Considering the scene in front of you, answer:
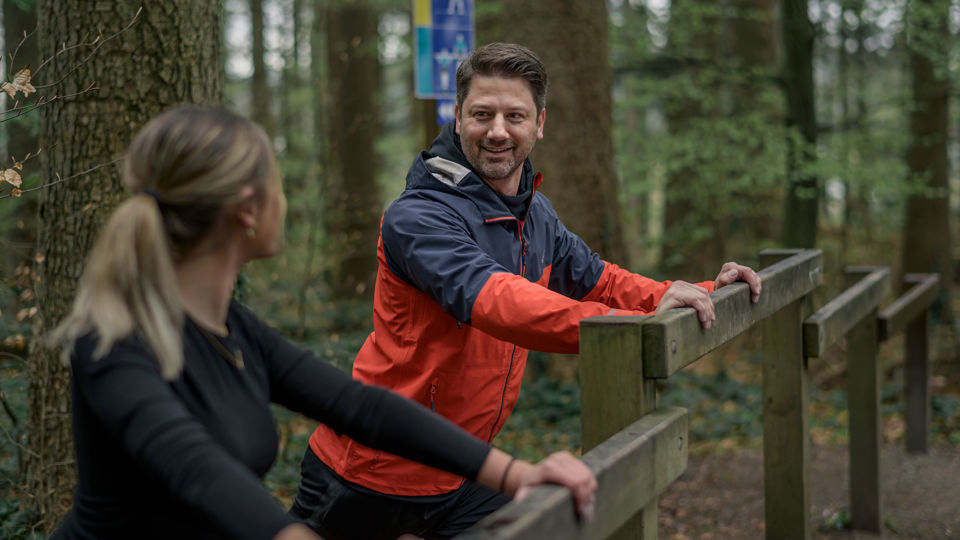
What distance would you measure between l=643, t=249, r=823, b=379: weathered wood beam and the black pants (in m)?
0.83

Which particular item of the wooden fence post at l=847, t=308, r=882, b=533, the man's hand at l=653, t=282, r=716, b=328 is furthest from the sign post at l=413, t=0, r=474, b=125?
the man's hand at l=653, t=282, r=716, b=328

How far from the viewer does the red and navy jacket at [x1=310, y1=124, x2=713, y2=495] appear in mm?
2500

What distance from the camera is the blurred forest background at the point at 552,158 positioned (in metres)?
4.16

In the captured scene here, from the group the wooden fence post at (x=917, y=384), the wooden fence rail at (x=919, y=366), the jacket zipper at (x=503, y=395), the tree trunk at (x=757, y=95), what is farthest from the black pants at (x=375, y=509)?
the tree trunk at (x=757, y=95)

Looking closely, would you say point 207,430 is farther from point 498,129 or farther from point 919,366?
point 919,366

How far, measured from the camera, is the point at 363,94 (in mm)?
13828

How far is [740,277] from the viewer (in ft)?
10.5

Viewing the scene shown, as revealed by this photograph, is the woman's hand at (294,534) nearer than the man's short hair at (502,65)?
Yes

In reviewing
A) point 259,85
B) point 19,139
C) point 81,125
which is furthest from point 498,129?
point 259,85

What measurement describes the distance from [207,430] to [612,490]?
33.2 inches

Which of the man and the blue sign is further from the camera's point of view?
the blue sign

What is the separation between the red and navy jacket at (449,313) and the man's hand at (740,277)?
63 centimetres

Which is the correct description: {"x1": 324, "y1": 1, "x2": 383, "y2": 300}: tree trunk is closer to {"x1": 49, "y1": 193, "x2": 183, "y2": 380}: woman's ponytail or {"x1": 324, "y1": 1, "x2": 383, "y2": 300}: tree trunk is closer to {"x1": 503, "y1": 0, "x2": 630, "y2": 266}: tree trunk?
{"x1": 503, "y1": 0, "x2": 630, "y2": 266}: tree trunk

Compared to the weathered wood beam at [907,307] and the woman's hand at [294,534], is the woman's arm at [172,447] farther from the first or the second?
the weathered wood beam at [907,307]
